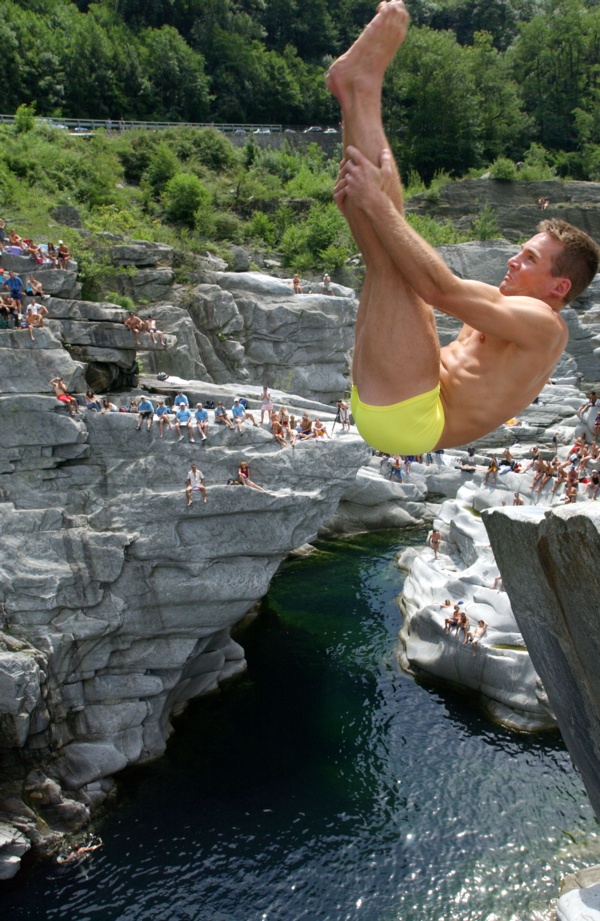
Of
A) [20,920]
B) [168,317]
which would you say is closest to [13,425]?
[20,920]

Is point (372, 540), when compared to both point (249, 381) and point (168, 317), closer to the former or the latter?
point (249, 381)

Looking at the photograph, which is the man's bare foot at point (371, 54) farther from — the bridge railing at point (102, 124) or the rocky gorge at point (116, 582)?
the bridge railing at point (102, 124)

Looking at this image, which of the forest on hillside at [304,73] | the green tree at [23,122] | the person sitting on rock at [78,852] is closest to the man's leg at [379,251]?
the person sitting on rock at [78,852]

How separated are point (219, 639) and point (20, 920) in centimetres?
718

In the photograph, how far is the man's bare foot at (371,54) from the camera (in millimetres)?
2795

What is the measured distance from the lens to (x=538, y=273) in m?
3.05

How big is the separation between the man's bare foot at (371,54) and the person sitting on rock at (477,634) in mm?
15556

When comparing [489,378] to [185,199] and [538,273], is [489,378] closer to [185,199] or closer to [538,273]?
[538,273]

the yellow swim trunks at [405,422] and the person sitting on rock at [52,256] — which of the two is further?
the person sitting on rock at [52,256]

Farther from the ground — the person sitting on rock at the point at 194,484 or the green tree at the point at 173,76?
the green tree at the point at 173,76

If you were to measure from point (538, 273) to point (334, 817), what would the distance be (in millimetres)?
13189

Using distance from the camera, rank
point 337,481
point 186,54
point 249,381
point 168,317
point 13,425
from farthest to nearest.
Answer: point 186,54 < point 249,381 < point 168,317 < point 337,481 < point 13,425

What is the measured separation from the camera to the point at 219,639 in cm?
1812

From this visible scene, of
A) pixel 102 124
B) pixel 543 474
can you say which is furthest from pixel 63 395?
pixel 102 124
